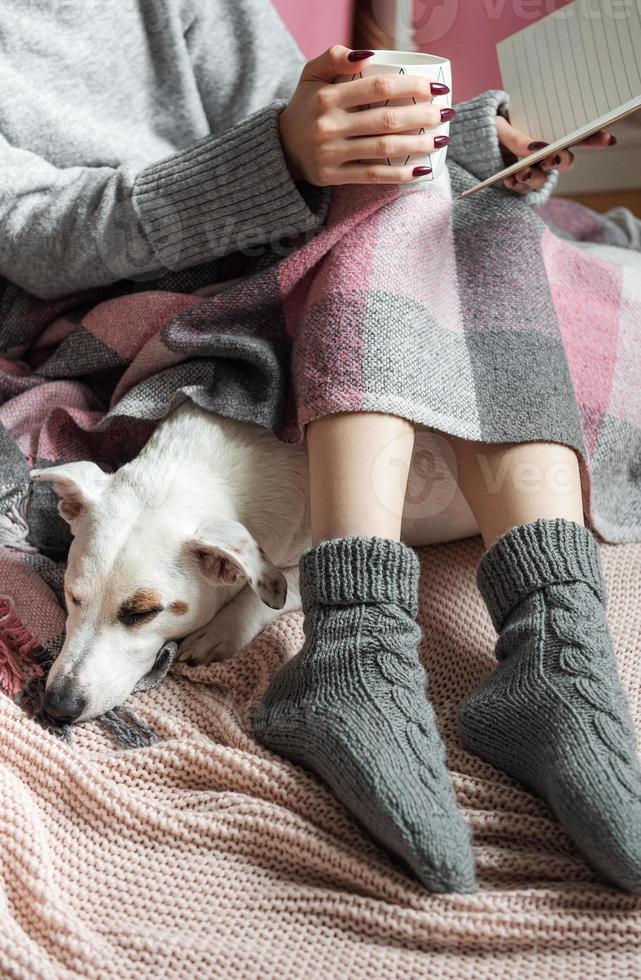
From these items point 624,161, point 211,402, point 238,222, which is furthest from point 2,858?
point 624,161

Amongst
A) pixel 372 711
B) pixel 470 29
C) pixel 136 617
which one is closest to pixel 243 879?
pixel 372 711

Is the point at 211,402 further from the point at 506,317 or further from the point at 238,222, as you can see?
the point at 506,317

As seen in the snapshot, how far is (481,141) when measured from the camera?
1.21m

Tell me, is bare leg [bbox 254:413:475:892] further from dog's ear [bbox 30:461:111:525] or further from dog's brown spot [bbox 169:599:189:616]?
dog's ear [bbox 30:461:111:525]

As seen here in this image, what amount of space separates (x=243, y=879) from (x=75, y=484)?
1.59 feet

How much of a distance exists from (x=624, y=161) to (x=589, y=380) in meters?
0.94

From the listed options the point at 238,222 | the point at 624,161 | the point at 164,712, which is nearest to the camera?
the point at 164,712

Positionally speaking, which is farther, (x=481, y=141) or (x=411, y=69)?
(x=481, y=141)

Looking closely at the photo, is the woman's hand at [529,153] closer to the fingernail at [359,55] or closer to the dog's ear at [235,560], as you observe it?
the fingernail at [359,55]

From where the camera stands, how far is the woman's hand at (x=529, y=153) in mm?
1176

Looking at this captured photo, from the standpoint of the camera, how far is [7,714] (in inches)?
38.2

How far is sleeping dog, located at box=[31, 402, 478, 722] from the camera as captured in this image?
104cm

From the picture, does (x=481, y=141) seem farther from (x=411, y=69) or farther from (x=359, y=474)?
(x=359, y=474)

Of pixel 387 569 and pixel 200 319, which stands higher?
pixel 200 319
